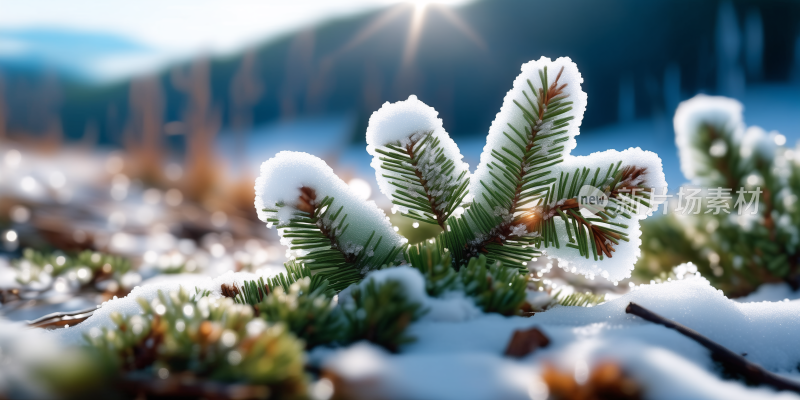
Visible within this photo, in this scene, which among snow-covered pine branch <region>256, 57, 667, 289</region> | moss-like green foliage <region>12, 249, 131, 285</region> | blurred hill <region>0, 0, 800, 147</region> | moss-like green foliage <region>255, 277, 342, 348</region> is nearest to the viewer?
moss-like green foliage <region>255, 277, 342, 348</region>

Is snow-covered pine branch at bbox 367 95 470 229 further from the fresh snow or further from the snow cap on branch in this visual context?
the fresh snow

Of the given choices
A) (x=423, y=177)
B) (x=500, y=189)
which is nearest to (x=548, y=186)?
(x=500, y=189)

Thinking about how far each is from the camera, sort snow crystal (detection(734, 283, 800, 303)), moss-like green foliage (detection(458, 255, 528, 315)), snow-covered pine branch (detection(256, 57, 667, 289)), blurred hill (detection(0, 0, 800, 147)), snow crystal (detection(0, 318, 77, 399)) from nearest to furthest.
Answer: snow crystal (detection(0, 318, 77, 399)) → moss-like green foliage (detection(458, 255, 528, 315)) → snow-covered pine branch (detection(256, 57, 667, 289)) → snow crystal (detection(734, 283, 800, 303)) → blurred hill (detection(0, 0, 800, 147))

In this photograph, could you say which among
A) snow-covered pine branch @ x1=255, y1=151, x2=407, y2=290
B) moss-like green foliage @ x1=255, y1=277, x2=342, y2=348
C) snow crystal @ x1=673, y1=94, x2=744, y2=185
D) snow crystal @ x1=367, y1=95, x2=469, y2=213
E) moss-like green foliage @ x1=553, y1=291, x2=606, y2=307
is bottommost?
moss-like green foliage @ x1=255, y1=277, x2=342, y2=348

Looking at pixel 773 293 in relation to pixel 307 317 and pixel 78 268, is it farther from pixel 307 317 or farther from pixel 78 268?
pixel 78 268

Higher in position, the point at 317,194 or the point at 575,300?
the point at 317,194

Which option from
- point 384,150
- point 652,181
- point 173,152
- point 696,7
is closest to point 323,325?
point 384,150

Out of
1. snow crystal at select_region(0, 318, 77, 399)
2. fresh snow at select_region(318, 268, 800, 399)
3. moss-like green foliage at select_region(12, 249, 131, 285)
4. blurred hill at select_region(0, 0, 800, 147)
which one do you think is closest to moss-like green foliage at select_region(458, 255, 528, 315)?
fresh snow at select_region(318, 268, 800, 399)

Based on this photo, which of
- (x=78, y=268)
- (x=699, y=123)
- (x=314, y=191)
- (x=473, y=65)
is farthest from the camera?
(x=473, y=65)
